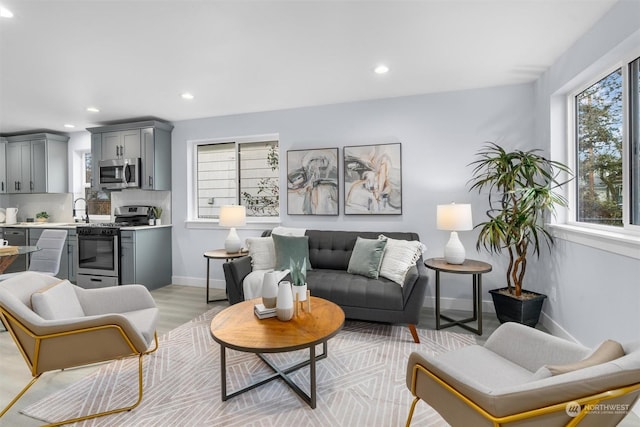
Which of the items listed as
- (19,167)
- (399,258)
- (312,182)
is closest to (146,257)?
(312,182)

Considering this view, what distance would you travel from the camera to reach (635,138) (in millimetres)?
2025

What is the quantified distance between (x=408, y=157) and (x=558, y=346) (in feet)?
8.33

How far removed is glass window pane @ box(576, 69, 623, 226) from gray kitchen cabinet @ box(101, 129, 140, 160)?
205 inches

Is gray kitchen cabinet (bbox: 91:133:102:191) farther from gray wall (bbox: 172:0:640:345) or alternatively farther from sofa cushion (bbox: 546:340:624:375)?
sofa cushion (bbox: 546:340:624:375)

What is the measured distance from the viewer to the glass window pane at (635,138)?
2.01 meters


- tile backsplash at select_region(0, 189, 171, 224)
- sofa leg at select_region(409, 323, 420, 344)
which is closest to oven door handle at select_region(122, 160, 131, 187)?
tile backsplash at select_region(0, 189, 171, 224)

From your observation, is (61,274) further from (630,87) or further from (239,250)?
(630,87)

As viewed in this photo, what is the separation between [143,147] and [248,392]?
12.5ft

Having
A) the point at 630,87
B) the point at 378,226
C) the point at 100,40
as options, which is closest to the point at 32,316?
the point at 100,40

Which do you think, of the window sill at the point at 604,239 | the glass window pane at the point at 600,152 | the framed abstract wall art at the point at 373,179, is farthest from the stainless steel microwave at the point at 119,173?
the glass window pane at the point at 600,152

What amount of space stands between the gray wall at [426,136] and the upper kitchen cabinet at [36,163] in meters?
3.77

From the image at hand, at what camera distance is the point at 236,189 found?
4574 millimetres

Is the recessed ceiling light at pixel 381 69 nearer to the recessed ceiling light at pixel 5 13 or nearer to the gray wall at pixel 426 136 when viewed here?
the gray wall at pixel 426 136

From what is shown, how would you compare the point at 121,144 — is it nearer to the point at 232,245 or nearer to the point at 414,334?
the point at 232,245
